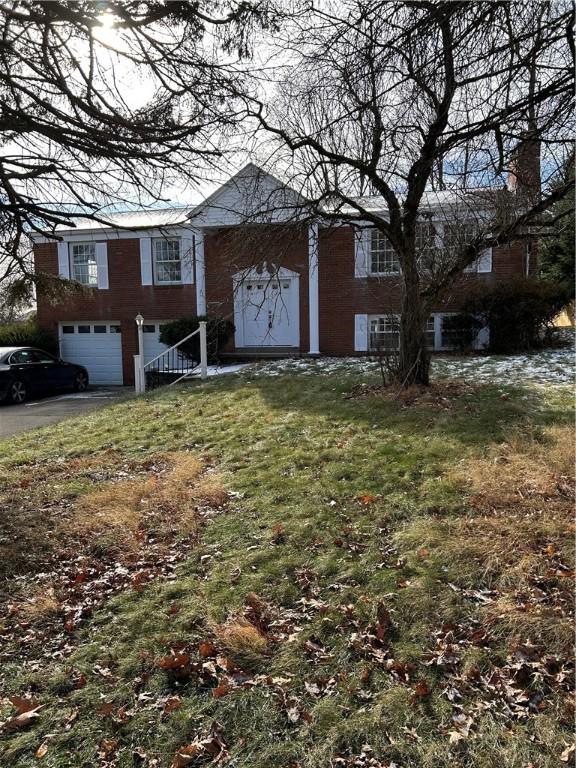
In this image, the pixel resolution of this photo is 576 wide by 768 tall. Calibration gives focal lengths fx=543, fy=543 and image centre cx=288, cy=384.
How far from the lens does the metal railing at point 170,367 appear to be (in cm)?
1318

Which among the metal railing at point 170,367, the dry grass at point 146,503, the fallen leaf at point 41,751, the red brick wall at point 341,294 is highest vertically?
the red brick wall at point 341,294

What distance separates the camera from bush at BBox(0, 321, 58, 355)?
1852 centimetres

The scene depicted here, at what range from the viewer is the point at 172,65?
189 inches

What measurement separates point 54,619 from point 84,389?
557 inches

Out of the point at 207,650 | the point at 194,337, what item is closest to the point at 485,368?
the point at 194,337

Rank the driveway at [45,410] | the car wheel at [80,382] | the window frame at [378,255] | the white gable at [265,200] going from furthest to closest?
the car wheel at [80,382], the window frame at [378,255], the driveway at [45,410], the white gable at [265,200]

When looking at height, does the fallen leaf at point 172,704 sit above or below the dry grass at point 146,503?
Answer: below

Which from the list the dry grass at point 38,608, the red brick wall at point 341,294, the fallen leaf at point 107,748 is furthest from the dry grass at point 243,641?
the red brick wall at point 341,294

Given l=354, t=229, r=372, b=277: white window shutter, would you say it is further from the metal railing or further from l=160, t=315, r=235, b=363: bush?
the metal railing

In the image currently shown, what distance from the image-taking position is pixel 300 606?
129 inches

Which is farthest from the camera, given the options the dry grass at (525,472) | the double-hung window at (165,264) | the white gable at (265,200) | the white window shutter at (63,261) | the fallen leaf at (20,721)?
the white window shutter at (63,261)

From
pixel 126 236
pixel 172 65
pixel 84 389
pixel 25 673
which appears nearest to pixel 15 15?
pixel 172 65

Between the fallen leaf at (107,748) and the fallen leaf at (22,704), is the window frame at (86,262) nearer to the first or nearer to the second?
the fallen leaf at (22,704)

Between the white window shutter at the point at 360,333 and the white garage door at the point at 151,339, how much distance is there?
21.2 ft
